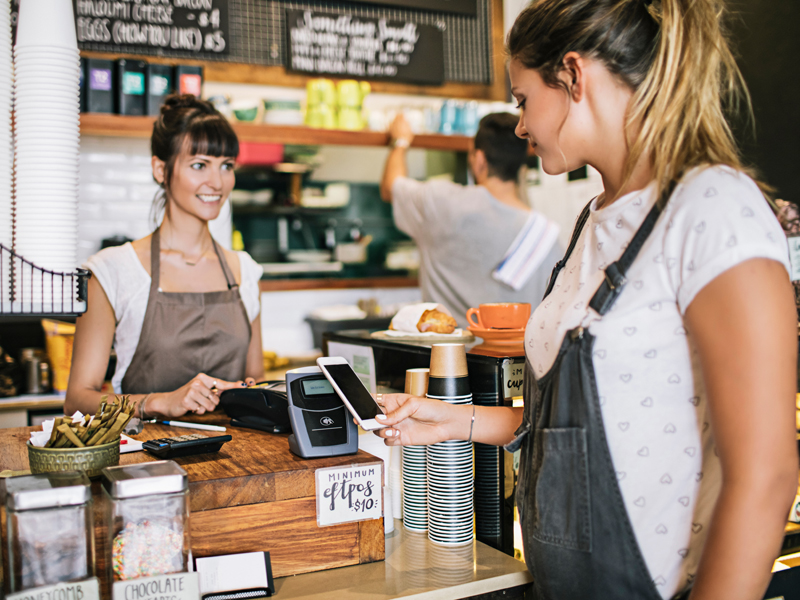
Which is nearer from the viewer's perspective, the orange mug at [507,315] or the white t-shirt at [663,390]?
the white t-shirt at [663,390]

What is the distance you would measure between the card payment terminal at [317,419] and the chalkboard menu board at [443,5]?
3.52 m

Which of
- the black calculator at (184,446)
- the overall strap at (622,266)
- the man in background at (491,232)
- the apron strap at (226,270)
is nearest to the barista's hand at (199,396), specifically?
the black calculator at (184,446)

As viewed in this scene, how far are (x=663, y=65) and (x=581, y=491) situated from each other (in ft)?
1.86

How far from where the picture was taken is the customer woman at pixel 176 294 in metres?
1.91

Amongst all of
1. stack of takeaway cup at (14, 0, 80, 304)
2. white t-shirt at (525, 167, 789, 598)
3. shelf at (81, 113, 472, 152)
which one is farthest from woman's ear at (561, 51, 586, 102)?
shelf at (81, 113, 472, 152)

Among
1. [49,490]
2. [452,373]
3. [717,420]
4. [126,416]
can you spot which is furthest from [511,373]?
[49,490]

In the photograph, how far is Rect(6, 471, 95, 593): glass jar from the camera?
31.1 inches

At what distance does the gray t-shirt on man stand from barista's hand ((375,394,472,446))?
155 cm

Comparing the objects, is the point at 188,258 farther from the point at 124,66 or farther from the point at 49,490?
the point at 124,66

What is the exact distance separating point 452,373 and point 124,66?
9.13 ft

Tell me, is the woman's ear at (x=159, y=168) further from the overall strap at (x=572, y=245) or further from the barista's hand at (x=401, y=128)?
the barista's hand at (x=401, y=128)

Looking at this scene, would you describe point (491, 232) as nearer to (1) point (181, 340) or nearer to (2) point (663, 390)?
(1) point (181, 340)

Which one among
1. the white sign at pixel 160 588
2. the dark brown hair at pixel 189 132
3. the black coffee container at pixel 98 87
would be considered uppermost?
the black coffee container at pixel 98 87

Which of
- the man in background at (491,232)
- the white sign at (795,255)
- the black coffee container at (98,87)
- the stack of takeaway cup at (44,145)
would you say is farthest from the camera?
the black coffee container at (98,87)
